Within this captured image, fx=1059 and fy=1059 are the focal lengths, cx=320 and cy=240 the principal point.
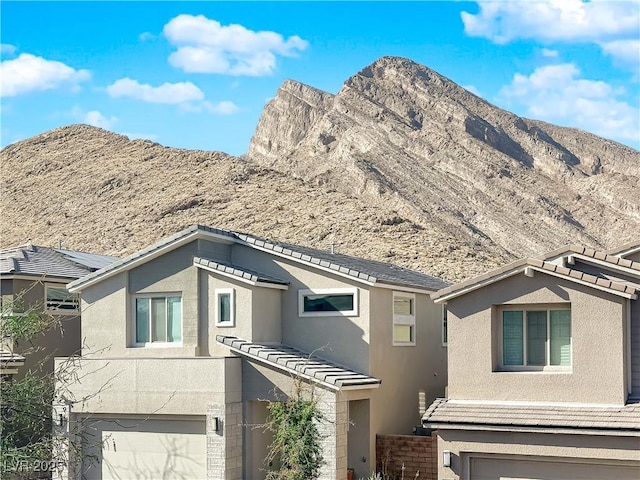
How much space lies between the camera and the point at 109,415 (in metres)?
23.9

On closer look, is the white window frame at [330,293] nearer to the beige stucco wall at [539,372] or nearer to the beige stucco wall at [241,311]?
the beige stucco wall at [241,311]

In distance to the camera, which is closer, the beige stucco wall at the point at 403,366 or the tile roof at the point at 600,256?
the tile roof at the point at 600,256

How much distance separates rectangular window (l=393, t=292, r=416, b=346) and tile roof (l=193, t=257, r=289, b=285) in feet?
9.51

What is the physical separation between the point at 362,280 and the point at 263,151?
359 feet

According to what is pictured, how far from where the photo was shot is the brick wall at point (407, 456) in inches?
901

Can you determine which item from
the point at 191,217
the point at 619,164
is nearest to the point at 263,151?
the point at 619,164

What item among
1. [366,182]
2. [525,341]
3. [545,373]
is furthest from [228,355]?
[366,182]

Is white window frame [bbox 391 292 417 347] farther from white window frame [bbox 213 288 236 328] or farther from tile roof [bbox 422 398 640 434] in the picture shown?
tile roof [bbox 422 398 640 434]

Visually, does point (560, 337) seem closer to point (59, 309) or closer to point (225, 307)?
point (225, 307)

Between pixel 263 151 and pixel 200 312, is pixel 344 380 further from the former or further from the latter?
pixel 263 151

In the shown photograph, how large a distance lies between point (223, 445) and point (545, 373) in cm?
705

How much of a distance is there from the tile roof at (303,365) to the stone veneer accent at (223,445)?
4.09 feet

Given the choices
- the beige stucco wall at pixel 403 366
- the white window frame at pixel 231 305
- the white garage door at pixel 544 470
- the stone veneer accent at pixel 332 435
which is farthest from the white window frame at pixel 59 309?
the white garage door at pixel 544 470

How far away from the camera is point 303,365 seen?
22.3 m
